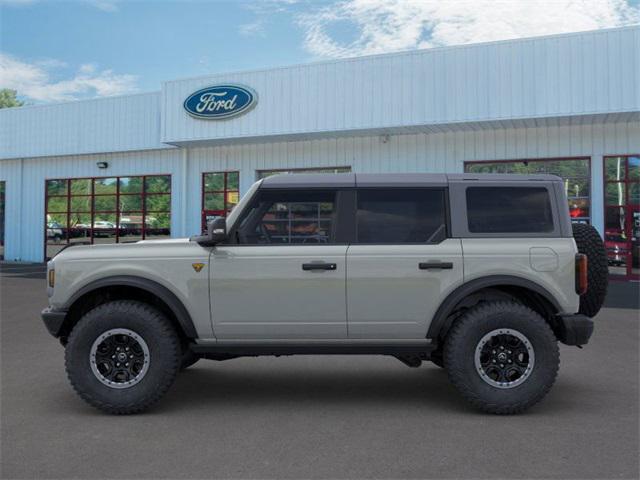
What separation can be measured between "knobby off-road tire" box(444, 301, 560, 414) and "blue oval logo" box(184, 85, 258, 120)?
50.6ft

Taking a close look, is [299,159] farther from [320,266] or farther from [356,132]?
[320,266]

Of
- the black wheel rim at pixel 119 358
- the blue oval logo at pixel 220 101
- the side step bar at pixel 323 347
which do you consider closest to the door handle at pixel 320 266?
the side step bar at pixel 323 347

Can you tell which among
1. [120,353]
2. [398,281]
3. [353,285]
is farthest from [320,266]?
[120,353]

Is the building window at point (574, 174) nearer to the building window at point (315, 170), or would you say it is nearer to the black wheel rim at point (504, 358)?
the building window at point (315, 170)

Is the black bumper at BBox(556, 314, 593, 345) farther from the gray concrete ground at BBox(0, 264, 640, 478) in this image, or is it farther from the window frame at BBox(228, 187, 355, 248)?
the window frame at BBox(228, 187, 355, 248)

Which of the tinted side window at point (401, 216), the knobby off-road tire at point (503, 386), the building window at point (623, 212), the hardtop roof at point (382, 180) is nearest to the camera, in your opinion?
the knobby off-road tire at point (503, 386)

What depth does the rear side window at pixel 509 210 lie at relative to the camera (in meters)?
4.95

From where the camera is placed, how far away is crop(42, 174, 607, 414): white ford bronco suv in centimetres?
475

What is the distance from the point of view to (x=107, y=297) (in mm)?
5238

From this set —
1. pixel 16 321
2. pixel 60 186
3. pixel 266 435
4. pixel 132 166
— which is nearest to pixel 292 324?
pixel 266 435

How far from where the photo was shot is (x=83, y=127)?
23625mm

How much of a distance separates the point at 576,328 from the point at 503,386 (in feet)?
2.47

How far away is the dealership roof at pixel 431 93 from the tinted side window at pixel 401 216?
12.0 metres

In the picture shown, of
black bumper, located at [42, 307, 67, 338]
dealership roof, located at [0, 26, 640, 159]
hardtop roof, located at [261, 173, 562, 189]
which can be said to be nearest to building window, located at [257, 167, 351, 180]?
dealership roof, located at [0, 26, 640, 159]
